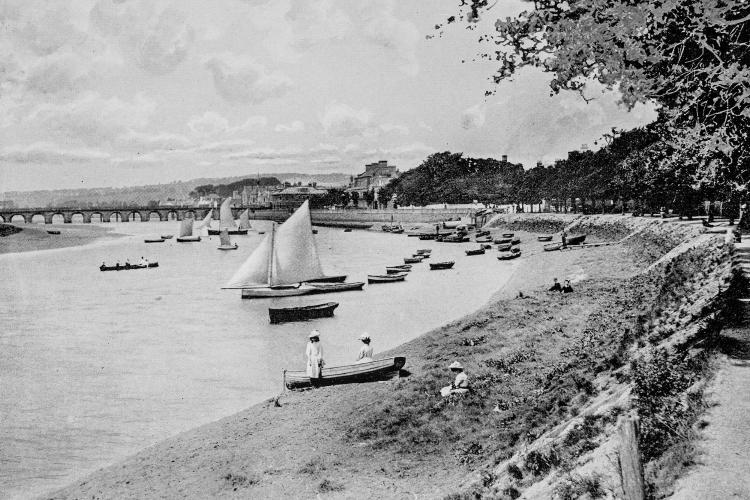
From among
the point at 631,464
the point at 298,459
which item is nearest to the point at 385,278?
the point at 298,459

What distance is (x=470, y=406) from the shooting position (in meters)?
14.5

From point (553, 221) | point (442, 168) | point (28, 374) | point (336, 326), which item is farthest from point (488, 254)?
point (442, 168)

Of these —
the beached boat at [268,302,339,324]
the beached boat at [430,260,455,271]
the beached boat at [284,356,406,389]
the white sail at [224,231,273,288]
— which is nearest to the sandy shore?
the beached boat at [284,356,406,389]

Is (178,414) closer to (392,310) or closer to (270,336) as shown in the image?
(270,336)

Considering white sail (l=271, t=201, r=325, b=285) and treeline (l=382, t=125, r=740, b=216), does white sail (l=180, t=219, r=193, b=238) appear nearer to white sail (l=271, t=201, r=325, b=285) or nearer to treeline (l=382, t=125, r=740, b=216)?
treeline (l=382, t=125, r=740, b=216)

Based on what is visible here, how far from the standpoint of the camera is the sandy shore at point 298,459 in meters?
11.9

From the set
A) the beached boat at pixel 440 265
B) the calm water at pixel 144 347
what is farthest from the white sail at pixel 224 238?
the beached boat at pixel 440 265

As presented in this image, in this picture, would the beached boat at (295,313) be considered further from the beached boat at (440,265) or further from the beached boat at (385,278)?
the beached boat at (440,265)

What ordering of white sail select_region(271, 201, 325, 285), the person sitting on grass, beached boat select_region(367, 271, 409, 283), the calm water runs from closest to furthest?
1. the person sitting on grass
2. the calm water
3. white sail select_region(271, 201, 325, 285)
4. beached boat select_region(367, 271, 409, 283)

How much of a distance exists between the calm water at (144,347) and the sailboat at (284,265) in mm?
1132

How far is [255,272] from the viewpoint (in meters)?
42.6

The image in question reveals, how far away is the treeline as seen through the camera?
45.9m

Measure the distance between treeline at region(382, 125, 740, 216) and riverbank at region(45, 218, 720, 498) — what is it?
5112mm

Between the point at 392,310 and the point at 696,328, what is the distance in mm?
23979
